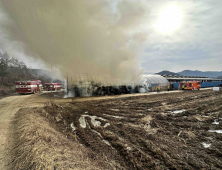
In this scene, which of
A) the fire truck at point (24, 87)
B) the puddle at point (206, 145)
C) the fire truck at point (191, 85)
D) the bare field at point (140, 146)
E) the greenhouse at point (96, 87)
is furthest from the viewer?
the fire truck at point (191, 85)

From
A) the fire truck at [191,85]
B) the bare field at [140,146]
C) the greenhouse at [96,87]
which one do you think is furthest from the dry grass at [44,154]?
the fire truck at [191,85]

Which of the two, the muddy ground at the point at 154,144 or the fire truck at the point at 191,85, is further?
the fire truck at the point at 191,85

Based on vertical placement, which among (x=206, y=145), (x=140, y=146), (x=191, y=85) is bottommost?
(x=206, y=145)

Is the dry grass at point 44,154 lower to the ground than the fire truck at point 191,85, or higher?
lower

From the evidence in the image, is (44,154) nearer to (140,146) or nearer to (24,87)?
(140,146)

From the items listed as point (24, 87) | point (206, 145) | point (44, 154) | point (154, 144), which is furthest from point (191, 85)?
point (24, 87)

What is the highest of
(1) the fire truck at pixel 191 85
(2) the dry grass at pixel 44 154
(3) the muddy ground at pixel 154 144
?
(1) the fire truck at pixel 191 85

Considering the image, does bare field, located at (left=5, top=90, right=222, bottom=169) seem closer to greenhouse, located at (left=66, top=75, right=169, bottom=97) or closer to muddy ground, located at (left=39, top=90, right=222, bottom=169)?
muddy ground, located at (left=39, top=90, right=222, bottom=169)

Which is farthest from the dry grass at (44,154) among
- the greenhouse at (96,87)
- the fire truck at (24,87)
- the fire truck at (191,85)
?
the fire truck at (191,85)

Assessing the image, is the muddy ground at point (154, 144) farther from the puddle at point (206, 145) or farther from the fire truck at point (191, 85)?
the fire truck at point (191, 85)

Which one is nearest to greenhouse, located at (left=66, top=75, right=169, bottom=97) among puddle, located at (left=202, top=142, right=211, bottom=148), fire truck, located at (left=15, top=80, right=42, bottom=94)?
fire truck, located at (left=15, top=80, right=42, bottom=94)

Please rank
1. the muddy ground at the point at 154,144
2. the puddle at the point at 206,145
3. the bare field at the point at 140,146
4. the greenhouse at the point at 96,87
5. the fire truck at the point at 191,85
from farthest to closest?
the fire truck at the point at 191,85 < the greenhouse at the point at 96,87 < the puddle at the point at 206,145 < the muddy ground at the point at 154,144 < the bare field at the point at 140,146

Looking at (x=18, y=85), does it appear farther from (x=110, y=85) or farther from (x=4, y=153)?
(x=4, y=153)

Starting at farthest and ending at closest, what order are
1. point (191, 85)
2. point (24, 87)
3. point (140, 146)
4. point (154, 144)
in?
point (191, 85)
point (24, 87)
point (154, 144)
point (140, 146)
